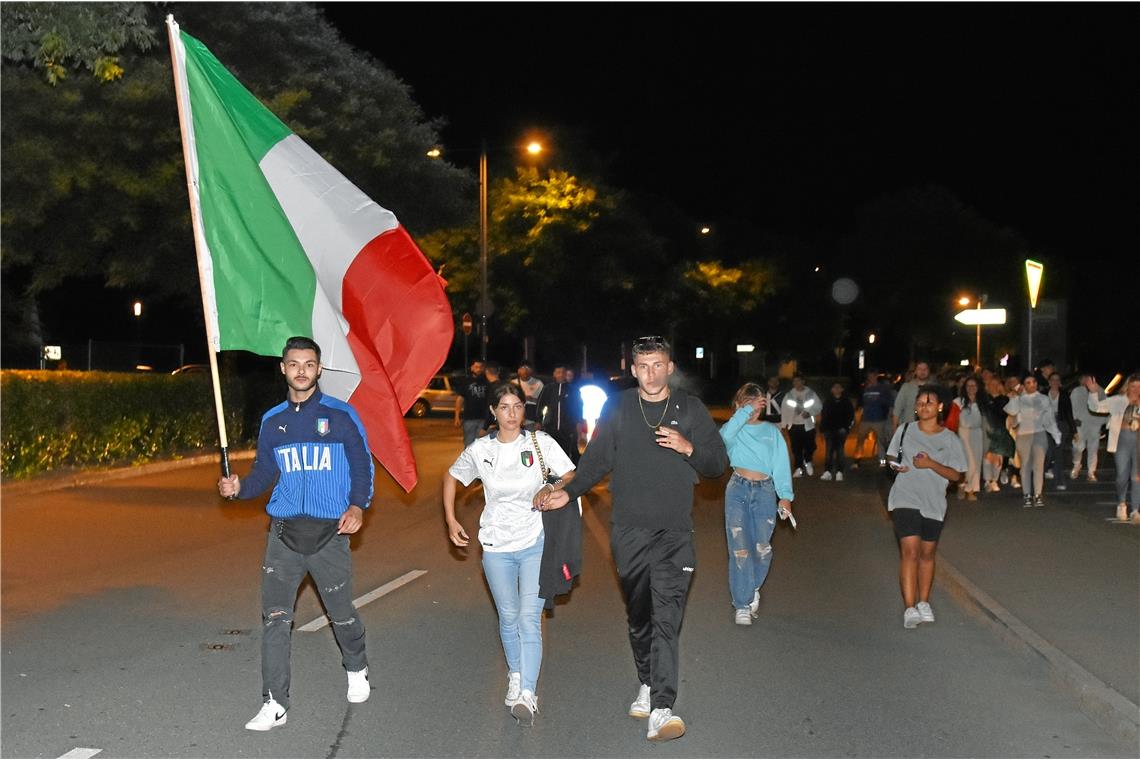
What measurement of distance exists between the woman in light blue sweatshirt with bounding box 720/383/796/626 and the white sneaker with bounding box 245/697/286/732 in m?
3.89

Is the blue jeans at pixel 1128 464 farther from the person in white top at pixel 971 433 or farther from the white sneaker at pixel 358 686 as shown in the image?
the white sneaker at pixel 358 686

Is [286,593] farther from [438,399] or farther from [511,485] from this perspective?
[438,399]

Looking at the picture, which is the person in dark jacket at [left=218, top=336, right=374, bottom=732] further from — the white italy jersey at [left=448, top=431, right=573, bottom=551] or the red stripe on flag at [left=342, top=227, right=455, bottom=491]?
the red stripe on flag at [left=342, top=227, right=455, bottom=491]

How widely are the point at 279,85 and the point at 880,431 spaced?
1440 centimetres

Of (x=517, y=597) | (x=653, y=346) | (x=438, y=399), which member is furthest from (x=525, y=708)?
(x=438, y=399)

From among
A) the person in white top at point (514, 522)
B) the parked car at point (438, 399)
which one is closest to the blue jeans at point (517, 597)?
the person in white top at point (514, 522)

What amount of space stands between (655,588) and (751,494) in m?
3.17

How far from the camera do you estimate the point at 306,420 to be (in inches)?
247

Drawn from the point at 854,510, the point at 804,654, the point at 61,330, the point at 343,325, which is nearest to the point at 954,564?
the point at 804,654

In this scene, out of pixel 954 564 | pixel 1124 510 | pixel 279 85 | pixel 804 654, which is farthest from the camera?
pixel 279 85

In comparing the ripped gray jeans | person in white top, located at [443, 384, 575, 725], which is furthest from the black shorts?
the ripped gray jeans

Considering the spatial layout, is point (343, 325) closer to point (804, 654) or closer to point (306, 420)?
point (306, 420)

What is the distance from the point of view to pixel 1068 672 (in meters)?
7.35

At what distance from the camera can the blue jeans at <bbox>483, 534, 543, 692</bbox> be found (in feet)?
21.6
